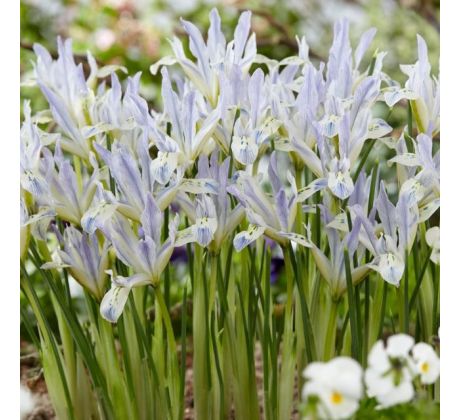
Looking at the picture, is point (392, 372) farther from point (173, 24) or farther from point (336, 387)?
point (173, 24)

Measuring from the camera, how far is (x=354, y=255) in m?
1.13

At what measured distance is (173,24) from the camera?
3.14 m

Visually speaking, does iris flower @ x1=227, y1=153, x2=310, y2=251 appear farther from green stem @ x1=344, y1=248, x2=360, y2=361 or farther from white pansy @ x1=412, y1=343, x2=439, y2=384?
white pansy @ x1=412, y1=343, x2=439, y2=384

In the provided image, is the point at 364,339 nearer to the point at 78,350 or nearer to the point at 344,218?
the point at 344,218

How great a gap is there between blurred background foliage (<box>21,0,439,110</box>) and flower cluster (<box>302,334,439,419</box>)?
1.94 meters

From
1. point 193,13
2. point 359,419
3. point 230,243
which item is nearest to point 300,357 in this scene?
point 230,243

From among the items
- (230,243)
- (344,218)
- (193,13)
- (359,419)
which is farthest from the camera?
(193,13)

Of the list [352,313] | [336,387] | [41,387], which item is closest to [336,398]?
[336,387]

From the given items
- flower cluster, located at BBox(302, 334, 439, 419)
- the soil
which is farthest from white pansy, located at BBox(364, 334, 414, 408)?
the soil

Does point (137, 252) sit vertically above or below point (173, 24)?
below

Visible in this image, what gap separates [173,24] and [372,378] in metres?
2.43

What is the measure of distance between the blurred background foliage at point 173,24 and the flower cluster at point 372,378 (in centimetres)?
194

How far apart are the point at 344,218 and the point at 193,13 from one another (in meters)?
2.13

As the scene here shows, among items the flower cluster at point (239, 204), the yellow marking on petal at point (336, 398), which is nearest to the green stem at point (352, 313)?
the flower cluster at point (239, 204)
